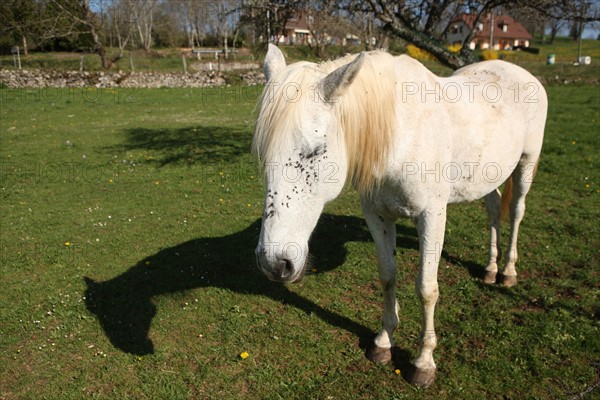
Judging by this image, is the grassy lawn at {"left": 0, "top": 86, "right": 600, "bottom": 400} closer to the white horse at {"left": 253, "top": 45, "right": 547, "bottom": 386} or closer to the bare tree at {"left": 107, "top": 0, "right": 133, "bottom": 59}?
the white horse at {"left": 253, "top": 45, "right": 547, "bottom": 386}

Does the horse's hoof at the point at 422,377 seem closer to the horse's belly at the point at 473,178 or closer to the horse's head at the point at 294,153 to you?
the horse's belly at the point at 473,178

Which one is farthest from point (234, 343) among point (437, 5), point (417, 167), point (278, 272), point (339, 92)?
point (437, 5)

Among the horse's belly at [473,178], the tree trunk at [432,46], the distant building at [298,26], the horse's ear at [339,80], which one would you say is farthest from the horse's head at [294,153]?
the distant building at [298,26]

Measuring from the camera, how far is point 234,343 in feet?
11.8

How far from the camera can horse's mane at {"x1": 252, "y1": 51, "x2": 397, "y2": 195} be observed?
211cm

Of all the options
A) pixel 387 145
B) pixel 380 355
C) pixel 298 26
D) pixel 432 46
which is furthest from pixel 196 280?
pixel 298 26

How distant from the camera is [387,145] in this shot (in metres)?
2.50

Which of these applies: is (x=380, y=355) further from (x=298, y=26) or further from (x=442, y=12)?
(x=298, y=26)

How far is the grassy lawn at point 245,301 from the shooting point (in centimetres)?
317

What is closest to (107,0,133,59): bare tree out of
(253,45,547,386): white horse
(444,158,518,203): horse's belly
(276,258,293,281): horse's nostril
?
(253,45,547,386): white horse

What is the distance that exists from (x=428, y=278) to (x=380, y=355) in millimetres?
826

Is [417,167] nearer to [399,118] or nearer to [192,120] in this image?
[399,118]

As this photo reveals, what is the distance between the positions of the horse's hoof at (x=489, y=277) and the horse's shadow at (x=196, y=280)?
112cm

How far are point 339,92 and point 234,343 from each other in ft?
8.13
